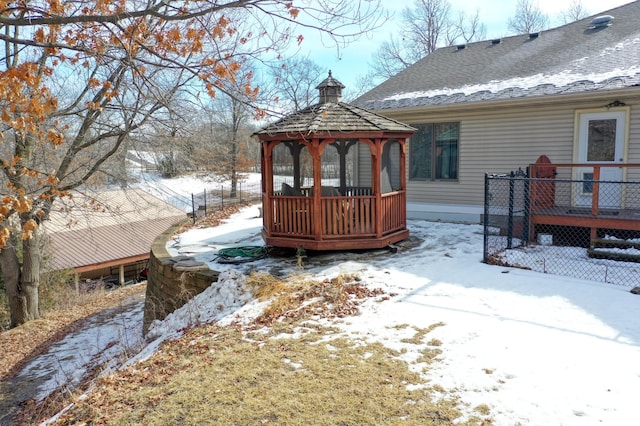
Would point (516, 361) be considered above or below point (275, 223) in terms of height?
below

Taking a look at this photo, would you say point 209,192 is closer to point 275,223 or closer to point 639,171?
point 275,223

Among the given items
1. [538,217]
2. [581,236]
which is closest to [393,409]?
[538,217]

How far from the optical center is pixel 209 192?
33.2m

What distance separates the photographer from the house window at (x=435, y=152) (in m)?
11.8

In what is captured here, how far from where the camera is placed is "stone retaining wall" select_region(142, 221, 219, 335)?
282 inches

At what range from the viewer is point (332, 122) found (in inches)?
Result: 326

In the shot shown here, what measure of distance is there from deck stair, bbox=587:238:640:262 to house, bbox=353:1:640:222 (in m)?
2.05

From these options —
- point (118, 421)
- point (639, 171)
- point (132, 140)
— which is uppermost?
point (132, 140)

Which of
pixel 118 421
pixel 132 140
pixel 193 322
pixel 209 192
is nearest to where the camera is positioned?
pixel 118 421

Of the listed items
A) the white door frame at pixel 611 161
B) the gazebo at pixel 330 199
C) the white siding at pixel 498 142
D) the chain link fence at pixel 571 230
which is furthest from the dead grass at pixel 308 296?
the white door frame at pixel 611 161

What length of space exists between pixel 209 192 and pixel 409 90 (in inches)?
897

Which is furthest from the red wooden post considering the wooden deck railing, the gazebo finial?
the gazebo finial

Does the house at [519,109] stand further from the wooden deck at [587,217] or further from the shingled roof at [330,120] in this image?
the shingled roof at [330,120]

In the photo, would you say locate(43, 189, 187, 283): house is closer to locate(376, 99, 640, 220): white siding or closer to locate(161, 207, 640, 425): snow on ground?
locate(376, 99, 640, 220): white siding
